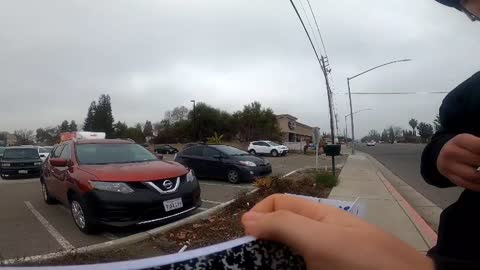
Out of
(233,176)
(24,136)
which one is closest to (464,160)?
(233,176)

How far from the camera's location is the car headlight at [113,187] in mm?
5910

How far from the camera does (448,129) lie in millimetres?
1043

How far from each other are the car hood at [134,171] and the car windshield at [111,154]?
1.09 ft

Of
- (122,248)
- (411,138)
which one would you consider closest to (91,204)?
(122,248)

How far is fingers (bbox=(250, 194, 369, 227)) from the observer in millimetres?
645

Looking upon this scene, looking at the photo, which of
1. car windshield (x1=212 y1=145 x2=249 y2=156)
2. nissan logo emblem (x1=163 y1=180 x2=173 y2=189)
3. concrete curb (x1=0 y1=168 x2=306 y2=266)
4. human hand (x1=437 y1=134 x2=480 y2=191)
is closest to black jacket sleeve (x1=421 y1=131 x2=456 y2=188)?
human hand (x1=437 y1=134 x2=480 y2=191)

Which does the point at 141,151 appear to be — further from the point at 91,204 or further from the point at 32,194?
the point at 32,194

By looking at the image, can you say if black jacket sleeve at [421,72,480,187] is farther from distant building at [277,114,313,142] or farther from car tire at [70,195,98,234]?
distant building at [277,114,313,142]

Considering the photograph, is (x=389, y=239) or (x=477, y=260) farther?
(x=477, y=260)

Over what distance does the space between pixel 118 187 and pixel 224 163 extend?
7.83 m

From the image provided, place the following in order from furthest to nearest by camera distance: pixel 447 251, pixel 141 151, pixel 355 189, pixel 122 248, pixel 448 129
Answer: pixel 355 189 < pixel 141 151 < pixel 122 248 < pixel 448 129 < pixel 447 251

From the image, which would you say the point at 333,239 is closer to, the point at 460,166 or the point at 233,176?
the point at 460,166

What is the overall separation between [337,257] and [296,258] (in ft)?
0.49

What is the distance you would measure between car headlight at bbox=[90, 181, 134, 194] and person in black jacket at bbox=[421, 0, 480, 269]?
5.32 m
